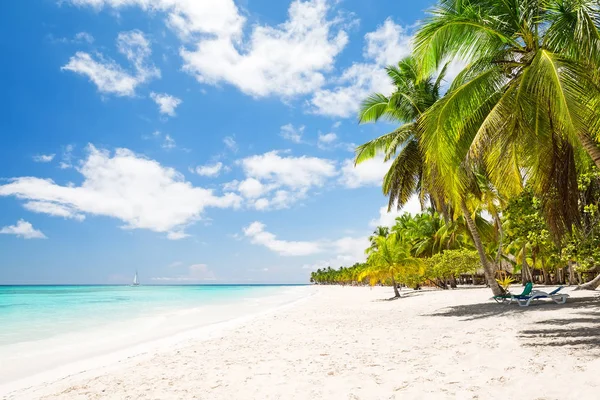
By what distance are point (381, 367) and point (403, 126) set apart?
11.2 m

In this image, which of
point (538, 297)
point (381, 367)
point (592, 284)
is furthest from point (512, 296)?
point (381, 367)

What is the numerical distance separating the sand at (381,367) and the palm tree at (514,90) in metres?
2.66

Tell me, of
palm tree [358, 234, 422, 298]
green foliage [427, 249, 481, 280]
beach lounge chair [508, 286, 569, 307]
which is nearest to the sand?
beach lounge chair [508, 286, 569, 307]

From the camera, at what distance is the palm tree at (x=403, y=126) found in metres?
15.0

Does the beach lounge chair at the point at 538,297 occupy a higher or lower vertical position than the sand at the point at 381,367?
higher

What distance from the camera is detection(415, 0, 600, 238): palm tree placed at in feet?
19.9

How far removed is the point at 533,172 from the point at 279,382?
6546 millimetres

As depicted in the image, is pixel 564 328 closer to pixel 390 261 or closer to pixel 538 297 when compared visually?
pixel 538 297

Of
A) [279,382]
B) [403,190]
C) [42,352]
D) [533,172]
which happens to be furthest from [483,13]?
[42,352]

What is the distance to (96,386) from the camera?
5918 mm

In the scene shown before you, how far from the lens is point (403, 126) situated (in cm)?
1509

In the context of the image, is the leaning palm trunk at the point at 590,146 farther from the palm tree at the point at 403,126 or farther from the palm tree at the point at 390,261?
the palm tree at the point at 390,261

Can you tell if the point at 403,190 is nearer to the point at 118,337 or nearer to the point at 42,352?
the point at 118,337

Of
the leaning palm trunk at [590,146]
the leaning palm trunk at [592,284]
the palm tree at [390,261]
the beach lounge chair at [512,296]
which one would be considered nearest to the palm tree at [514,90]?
the leaning palm trunk at [590,146]
